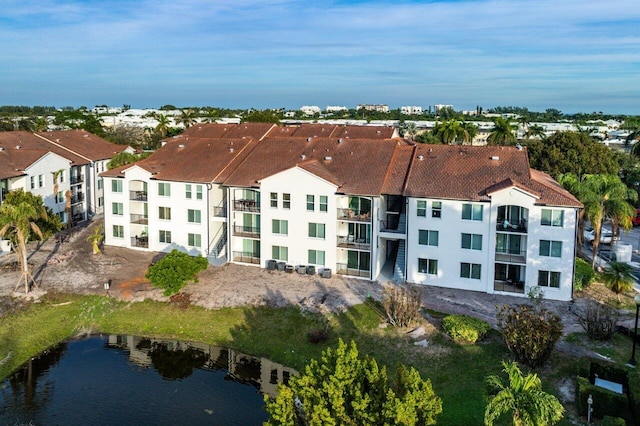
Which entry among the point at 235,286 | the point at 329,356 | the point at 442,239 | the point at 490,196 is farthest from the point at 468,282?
the point at 329,356

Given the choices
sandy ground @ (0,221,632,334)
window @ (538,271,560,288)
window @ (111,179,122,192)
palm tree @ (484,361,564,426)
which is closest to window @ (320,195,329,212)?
sandy ground @ (0,221,632,334)

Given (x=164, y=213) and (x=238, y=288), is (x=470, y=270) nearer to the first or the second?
(x=238, y=288)

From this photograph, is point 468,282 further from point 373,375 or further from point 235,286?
point 373,375

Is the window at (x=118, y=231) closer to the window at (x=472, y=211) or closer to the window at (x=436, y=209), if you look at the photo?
the window at (x=436, y=209)

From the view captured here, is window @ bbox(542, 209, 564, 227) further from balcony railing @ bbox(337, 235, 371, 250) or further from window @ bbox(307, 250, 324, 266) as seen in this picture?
window @ bbox(307, 250, 324, 266)

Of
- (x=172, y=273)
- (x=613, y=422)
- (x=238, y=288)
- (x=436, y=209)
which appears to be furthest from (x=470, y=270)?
(x=172, y=273)

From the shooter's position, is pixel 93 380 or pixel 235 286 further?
pixel 235 286

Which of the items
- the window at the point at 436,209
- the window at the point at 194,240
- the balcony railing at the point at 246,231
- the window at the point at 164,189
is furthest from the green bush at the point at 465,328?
the window at the point at 164,189
